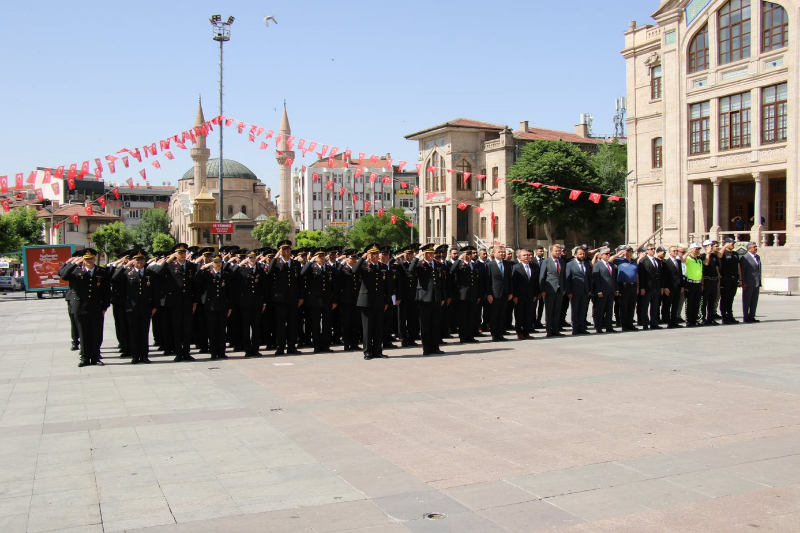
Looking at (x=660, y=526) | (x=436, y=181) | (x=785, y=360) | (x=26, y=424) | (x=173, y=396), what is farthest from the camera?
(x=436, y=181)

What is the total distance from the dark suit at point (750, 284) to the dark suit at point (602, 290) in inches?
153

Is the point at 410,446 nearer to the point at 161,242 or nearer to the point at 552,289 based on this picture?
the point at 552,289

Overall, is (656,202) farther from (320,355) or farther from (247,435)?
(247,435)

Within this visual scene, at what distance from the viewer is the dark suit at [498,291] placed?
1524cm

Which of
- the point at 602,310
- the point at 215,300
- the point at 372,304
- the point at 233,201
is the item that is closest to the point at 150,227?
the point at 233,201

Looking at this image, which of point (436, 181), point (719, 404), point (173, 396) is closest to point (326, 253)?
point (173, 396)

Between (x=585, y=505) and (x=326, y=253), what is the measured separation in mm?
9873

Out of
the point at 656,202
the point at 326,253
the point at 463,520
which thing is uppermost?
the point at 656,202

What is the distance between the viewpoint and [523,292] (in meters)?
15.8

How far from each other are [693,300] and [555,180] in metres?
40.3

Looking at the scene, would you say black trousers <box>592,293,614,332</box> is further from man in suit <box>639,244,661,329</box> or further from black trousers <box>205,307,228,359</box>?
black trousers <box>205,307,228,359</box>

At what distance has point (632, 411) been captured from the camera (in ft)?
26.7

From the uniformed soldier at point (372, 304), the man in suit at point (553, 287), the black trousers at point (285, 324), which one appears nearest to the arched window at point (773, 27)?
the man in suit at point (553, 287)

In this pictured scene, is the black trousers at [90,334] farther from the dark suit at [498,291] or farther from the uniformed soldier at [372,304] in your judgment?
the dark suit at [498,291]
